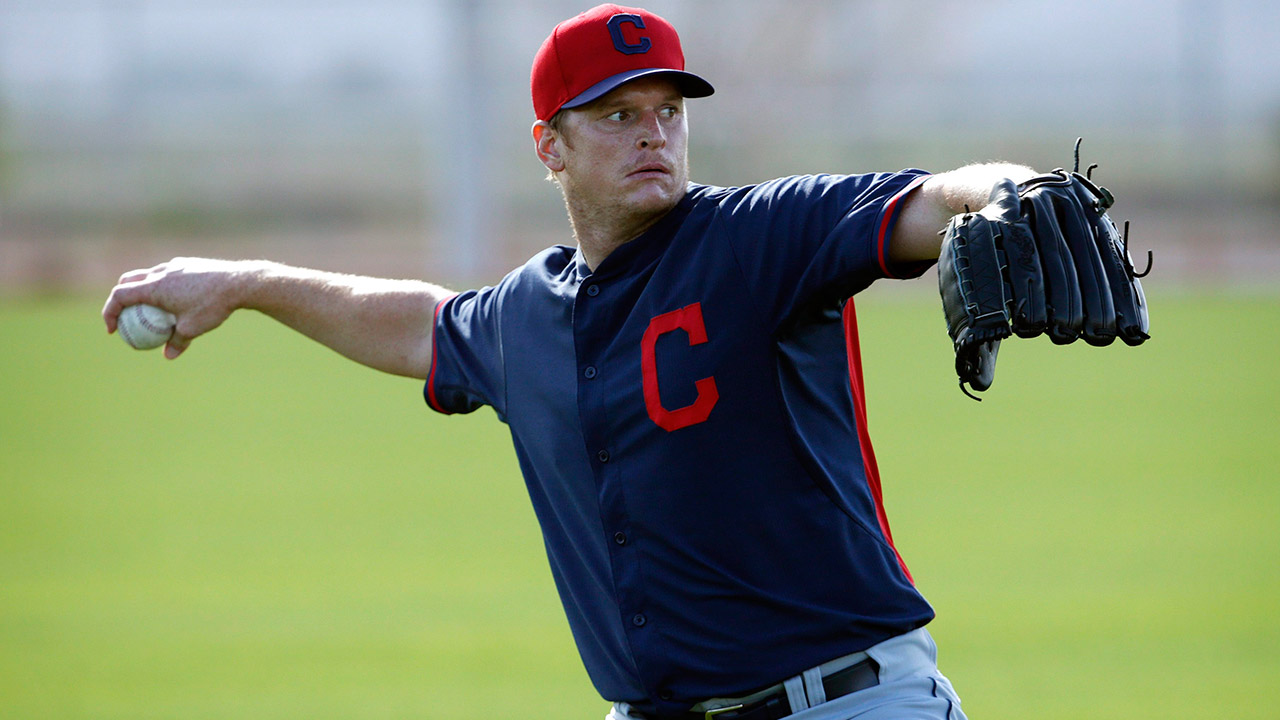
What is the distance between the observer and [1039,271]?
7.59ft

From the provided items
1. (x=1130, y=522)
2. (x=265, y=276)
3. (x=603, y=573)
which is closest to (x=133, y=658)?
(x=265, y=276)

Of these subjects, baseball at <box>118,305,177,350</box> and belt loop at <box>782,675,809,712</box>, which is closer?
belt loop at <box>782,675,809,712</box>

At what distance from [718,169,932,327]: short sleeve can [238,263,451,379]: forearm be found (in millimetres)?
1024

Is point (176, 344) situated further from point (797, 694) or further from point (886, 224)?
point (886, 224)

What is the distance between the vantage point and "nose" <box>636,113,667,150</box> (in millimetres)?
2920

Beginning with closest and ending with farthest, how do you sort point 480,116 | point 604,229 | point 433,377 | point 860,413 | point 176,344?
point 860,413 → point 604,229 → point 433,377 → point 176,344 → point 480,116

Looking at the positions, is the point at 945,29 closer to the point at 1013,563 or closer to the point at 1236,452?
the point at 1236,452

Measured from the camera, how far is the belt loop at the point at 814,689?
2637 mm

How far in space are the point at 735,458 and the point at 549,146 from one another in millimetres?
968

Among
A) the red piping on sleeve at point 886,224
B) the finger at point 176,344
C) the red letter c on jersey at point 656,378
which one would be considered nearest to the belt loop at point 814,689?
the red letter c on jersey at point 656,378

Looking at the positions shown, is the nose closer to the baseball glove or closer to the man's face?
the man's face

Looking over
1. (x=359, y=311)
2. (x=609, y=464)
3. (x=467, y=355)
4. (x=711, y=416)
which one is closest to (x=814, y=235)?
(x=711, y=416)

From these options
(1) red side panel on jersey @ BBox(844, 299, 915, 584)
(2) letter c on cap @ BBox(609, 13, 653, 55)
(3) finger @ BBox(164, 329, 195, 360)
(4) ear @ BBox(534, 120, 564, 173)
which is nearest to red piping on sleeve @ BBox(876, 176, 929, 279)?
(1) red side panel on jersey @ BBox(844, 299, 915, 584)

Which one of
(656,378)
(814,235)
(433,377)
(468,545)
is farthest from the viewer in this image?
(468,545)
